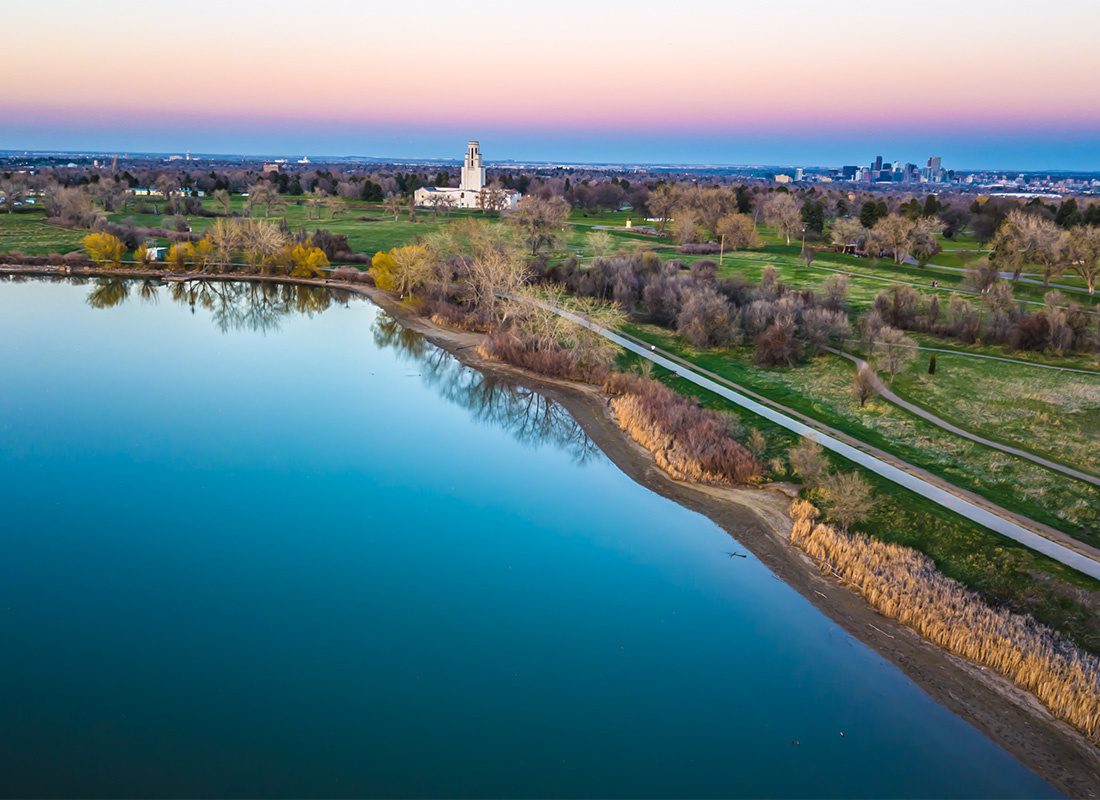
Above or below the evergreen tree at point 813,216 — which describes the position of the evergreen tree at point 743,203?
above

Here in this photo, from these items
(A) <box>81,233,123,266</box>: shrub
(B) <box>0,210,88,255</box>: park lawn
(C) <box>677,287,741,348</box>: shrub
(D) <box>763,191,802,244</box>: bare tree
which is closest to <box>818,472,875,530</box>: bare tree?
(C) <box>677,287,741,348</box>: shrub

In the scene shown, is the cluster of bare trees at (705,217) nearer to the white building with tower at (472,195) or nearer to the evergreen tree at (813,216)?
the evergreen tree at (813,216)

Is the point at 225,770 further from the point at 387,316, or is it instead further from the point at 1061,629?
the point at 387,316

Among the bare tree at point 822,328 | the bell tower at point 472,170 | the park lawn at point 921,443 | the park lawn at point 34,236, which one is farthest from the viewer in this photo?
the bell tower at point 472,170

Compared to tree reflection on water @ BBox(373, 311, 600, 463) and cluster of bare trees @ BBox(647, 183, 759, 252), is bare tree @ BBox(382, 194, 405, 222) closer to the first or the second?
cluster of bare trees @ BBox(647, 183, 759, 252)

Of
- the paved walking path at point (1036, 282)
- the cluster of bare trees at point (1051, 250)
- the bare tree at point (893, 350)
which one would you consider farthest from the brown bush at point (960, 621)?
the cluster of bare trees at point (1051, 250)

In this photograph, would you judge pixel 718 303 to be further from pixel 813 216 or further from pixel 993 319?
pixel 813 216
